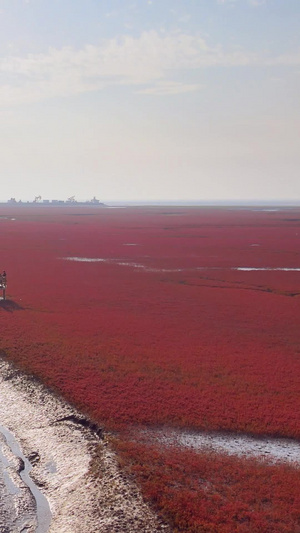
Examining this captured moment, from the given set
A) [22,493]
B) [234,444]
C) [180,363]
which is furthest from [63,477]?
[180,363]

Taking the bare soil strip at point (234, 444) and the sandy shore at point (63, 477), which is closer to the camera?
the sandy shore at point (63, 477)

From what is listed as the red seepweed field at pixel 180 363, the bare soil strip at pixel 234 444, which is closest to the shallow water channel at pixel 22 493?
the red seepweed field at pixel 180 363

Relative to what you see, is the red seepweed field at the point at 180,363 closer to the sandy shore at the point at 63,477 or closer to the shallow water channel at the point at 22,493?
the sandy shore at the point at 63,477

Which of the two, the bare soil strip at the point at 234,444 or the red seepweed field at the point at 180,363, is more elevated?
the red seepweed field at the point at 180,363

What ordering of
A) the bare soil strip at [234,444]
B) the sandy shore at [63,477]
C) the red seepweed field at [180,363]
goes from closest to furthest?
the sandy shore at [63,477] → the red seepweed field at [180,363] → the bare soil strip at [234,444]

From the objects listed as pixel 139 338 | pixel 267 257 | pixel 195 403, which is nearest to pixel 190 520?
pixel 195 403

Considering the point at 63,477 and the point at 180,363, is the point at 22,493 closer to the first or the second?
the point at 63,477
